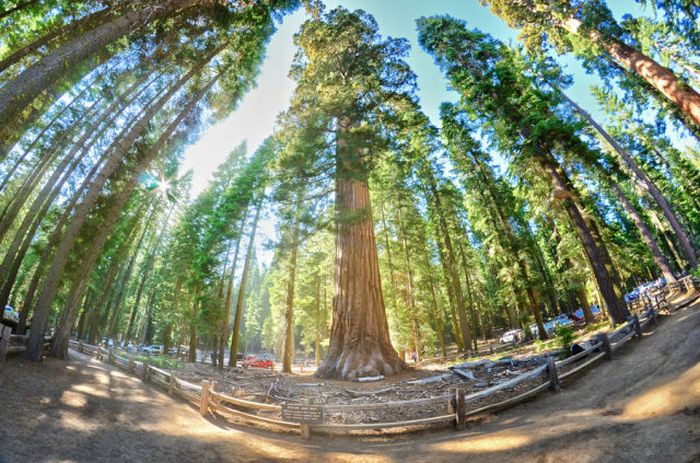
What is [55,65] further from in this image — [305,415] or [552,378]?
[552,378]

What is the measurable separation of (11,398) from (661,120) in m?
26.6

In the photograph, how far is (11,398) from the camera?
5820mm

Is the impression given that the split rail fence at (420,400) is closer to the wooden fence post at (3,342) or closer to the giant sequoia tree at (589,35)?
the wooden fence post at (3,342)

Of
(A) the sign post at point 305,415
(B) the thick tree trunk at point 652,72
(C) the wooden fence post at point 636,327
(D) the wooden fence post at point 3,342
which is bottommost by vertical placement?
(A) the sign post at point 305,415

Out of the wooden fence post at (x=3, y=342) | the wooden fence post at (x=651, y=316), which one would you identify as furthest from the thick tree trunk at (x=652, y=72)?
the wooden fence post at (x=3, y=342)

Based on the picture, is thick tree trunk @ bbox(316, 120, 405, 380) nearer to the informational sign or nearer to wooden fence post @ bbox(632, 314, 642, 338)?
the informational sign

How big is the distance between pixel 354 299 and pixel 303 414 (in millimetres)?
4512

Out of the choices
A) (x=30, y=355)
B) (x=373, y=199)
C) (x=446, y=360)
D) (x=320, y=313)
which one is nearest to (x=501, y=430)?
(x=30, y=355)

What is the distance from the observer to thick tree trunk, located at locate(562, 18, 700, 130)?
7621 millimetres

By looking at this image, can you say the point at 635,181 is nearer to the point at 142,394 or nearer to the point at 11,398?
the point at 142,394

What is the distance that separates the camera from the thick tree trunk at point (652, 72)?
7.62 m

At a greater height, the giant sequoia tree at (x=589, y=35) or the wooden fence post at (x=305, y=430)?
the giant sequoia tree at (x=589, y=35)

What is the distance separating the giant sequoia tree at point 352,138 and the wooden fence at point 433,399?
3.15m

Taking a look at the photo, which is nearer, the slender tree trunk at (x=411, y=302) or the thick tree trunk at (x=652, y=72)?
the thick tree trunk at (x=652, y=72)
